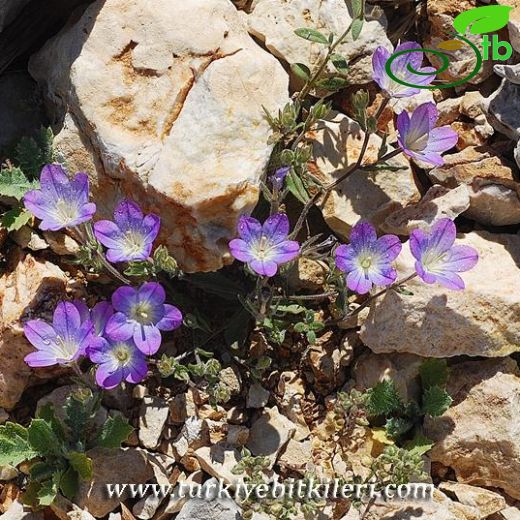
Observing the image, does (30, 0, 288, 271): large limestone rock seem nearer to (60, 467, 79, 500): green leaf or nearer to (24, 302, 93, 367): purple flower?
(24, 302, 93, 367): purple flower

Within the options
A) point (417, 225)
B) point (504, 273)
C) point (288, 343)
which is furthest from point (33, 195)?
point (504, 273)

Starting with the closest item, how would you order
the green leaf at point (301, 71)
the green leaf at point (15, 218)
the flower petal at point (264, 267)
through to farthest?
the flower petal at point (264, 267)
the green leaf at point (15, 218)
the green leaf at point (301, 71)

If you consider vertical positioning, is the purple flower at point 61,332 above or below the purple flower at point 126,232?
below

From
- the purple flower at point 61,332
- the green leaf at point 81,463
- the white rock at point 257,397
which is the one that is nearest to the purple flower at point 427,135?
the white rock at point 257,397

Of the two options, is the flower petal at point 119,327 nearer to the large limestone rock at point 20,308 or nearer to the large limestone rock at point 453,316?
the large limestone rock at point 20,308

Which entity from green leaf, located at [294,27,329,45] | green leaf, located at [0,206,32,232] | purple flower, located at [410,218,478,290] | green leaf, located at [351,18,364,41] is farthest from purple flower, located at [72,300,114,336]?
green leaf, located at [351,18,364,41]

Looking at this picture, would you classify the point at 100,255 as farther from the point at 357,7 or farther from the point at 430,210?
the point at 357,7
